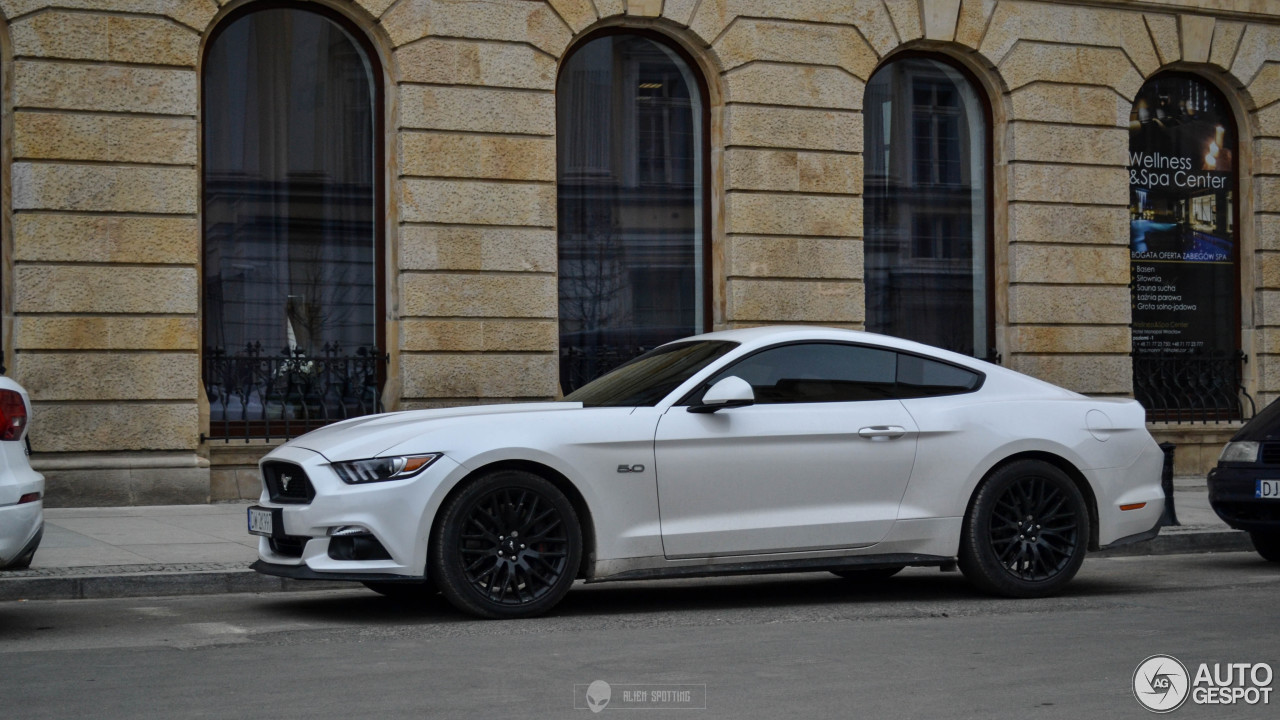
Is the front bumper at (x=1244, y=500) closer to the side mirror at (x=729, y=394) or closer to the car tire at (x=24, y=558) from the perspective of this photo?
the side mirror at (x=729, y=394)

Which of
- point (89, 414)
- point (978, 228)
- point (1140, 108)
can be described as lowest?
point (89, 414)

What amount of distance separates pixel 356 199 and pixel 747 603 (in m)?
7.96

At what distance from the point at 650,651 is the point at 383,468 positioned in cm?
158

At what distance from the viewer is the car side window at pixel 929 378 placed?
27.3ft

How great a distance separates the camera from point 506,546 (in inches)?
291

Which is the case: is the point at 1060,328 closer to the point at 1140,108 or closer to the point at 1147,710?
the point at 1140,108

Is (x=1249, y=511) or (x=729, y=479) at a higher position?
(x=729, y=479)

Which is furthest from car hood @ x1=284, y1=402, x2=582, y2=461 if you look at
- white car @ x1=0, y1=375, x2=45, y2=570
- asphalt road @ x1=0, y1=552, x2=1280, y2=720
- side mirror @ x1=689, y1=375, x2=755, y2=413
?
white car @ x1=0, y1=375, x2=45, y2=570

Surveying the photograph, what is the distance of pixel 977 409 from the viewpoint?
27.1 ft

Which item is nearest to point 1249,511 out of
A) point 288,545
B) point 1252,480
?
point 1252,480

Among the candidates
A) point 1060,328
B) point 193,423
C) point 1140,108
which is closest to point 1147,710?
point 193,423

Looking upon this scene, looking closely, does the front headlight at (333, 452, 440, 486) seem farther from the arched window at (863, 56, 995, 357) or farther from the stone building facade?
the arched window at (863, 56, 995, 357)

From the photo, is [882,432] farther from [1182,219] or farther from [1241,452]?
[1182,219]

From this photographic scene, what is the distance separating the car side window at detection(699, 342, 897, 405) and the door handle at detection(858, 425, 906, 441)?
0.21m
